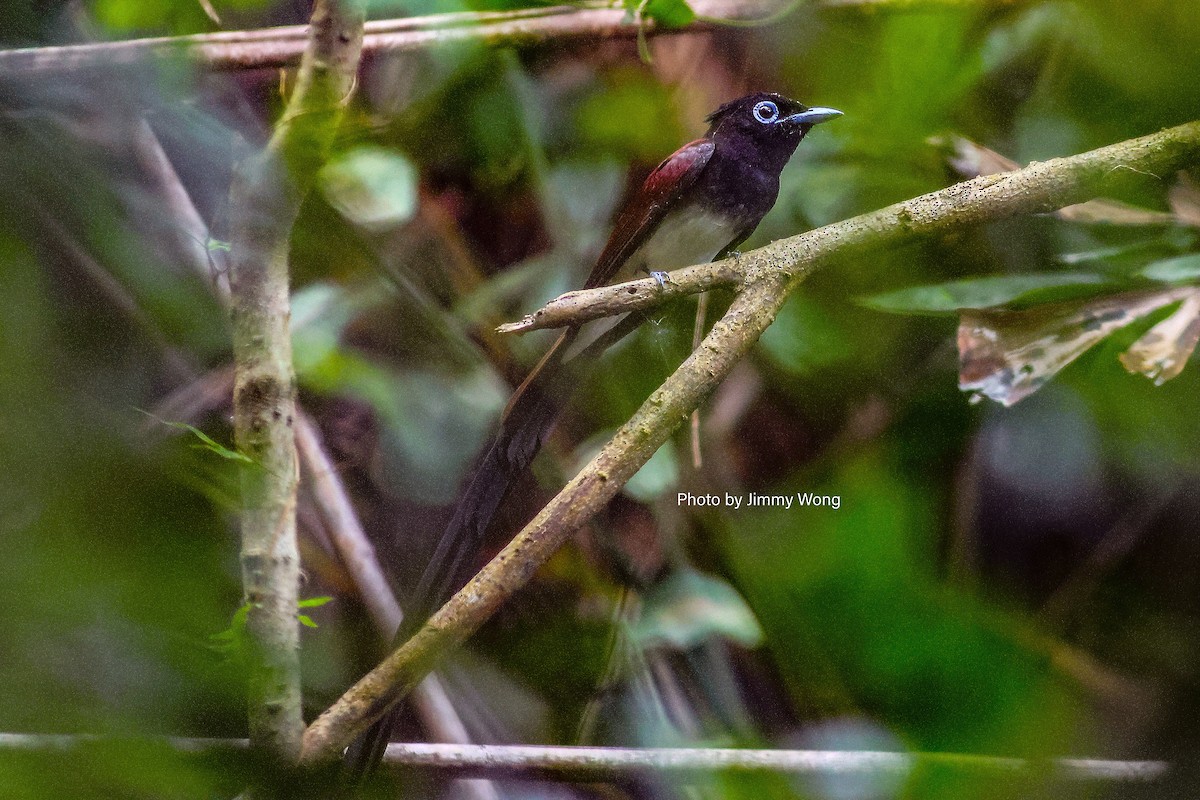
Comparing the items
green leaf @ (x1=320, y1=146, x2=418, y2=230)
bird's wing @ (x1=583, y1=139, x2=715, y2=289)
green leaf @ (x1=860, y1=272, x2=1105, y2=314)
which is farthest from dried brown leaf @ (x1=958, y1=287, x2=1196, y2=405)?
green leaf @ (x1=320, y1=146, x2=418, y2=230)

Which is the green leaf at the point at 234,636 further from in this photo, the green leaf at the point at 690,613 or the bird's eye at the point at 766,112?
the bird's eye at the point at 766,112

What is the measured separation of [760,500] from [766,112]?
0.40m

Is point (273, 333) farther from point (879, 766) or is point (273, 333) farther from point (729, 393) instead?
point (879, 766)

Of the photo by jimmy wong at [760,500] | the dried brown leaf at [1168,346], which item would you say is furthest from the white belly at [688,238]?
the dried brown leaf at [1168,346]

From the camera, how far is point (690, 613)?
2.61 feet

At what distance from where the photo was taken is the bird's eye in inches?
32.5

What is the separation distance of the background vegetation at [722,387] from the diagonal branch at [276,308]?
21mm

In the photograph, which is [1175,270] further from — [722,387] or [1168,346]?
[722,387]

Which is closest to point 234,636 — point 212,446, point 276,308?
point 212,446

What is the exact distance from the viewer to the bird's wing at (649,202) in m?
0.83

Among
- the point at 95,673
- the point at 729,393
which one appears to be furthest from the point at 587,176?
the point at 95,673

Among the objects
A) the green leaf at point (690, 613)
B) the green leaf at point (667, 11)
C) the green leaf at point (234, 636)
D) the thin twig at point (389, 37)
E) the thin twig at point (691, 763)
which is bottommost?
the thin twig at point (691, 763)

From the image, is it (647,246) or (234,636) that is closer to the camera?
(234,636)

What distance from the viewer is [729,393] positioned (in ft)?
2.65
